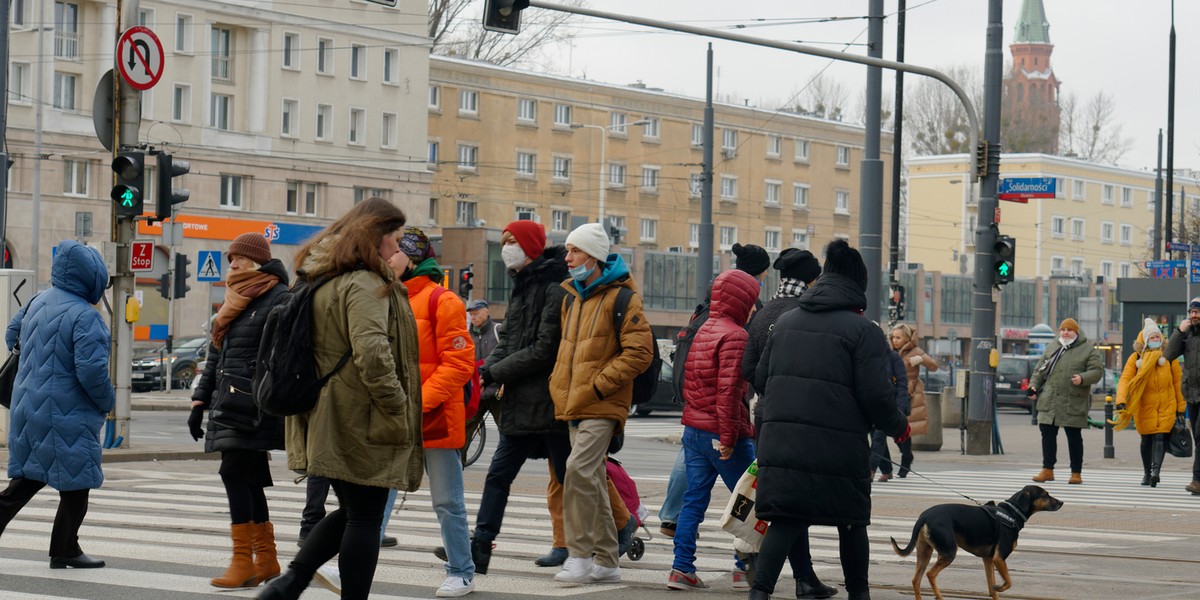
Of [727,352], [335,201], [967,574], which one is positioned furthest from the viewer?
[335,201]

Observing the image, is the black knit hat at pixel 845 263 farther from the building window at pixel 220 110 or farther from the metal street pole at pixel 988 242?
the building window at pixel 220 110

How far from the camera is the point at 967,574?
9.47 m

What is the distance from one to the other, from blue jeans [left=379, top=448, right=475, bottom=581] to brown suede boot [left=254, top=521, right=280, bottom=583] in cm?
86

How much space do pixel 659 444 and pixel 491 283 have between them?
145 ft

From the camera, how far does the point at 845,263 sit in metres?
7.68

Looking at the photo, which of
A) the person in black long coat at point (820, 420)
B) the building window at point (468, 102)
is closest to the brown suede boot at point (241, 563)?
the person in black long coat at point (820, 420)

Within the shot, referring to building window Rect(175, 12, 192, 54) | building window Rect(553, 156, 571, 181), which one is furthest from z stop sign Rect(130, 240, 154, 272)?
building window Rect(553, 156, 571, 181)

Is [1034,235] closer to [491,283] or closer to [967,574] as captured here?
[491,283]

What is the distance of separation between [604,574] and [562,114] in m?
72.9

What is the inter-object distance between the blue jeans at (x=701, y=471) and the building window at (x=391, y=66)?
61831mm

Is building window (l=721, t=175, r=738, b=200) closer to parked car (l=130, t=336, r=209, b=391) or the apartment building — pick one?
the apartment building

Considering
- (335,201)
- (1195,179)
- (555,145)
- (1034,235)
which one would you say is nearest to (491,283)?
(335,201)

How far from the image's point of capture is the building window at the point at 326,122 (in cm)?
6731

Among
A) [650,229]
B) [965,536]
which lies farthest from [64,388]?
[650,229]
